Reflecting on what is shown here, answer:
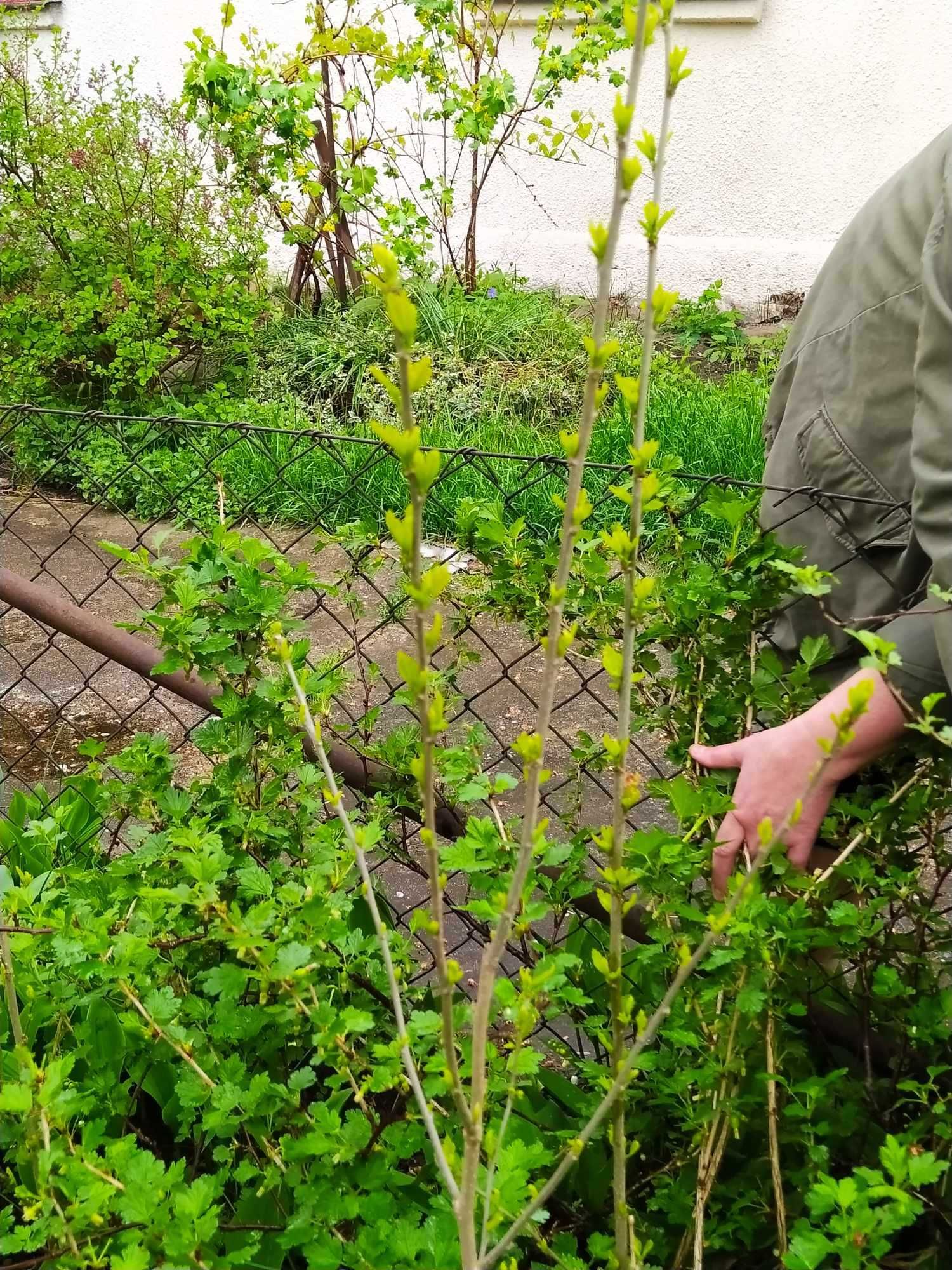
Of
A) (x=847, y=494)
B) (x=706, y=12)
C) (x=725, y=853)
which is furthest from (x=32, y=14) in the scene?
(x=725, y=853)

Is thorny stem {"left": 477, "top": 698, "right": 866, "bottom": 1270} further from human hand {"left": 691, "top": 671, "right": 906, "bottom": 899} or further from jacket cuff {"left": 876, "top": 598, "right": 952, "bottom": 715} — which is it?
jacket cuff {"left": 876, "top": 598, "right": 952, "bottom": 715}

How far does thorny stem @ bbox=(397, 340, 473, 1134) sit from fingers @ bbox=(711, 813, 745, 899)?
1.92 ft

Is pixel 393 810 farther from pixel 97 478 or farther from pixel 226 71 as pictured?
pixel 226 71

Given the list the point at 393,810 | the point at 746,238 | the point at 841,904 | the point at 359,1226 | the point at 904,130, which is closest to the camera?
the point at 359,1226

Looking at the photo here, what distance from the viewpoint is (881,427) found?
1.43 metres

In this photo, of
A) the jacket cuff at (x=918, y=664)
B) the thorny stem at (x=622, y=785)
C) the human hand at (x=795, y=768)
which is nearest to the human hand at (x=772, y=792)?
the human hand at (x=795, y=768)

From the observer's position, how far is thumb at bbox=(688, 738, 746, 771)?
1329 mm

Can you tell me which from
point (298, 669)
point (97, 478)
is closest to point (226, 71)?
point (97, 478)

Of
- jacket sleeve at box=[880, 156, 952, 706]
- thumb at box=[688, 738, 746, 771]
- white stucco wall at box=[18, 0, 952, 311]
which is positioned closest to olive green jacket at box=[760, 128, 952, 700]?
jacket sleeve at box=[880, 156, 952, 706]

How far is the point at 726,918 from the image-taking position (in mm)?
776

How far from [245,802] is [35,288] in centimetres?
488

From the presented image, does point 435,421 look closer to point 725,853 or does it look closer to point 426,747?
point 725,853

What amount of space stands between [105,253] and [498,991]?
5413mm

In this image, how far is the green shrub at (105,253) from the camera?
206 inches
